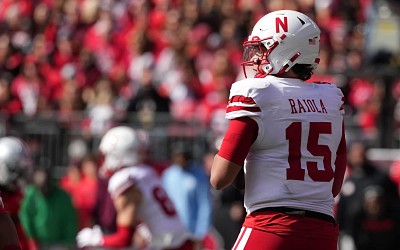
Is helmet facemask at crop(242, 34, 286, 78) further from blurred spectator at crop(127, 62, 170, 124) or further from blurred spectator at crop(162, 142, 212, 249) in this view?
blurred spectator at crop(127, 62, 170, 124)

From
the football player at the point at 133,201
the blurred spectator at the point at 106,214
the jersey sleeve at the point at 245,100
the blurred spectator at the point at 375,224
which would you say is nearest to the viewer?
the jersey sleeve at the point at 245,100

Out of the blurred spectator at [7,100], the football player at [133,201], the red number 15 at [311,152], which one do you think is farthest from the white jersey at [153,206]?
the blurred spectator at [7,100]

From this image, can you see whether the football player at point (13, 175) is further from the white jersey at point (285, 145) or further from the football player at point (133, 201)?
the white jersey at point (285, 145)

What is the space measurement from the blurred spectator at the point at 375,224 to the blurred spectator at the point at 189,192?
63.6 inches

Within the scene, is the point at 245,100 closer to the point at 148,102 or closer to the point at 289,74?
the point at 289,74

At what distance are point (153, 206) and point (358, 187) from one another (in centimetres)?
446

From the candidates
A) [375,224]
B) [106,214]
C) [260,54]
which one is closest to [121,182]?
[106,214]

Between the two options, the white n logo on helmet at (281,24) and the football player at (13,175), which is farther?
the football player at (13,175)

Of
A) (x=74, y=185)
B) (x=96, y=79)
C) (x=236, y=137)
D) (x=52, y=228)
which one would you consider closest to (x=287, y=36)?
(x=236, y=137)

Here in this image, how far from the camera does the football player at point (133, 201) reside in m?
7.26

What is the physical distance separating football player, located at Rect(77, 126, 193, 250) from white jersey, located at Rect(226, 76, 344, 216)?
7.88ft

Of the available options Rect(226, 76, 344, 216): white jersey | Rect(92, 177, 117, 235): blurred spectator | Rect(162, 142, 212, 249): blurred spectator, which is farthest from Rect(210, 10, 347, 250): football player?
Rect(162, 142, 212, 249): blurred spectator

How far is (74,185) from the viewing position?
12812 mm

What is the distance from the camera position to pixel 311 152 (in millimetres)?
4906
